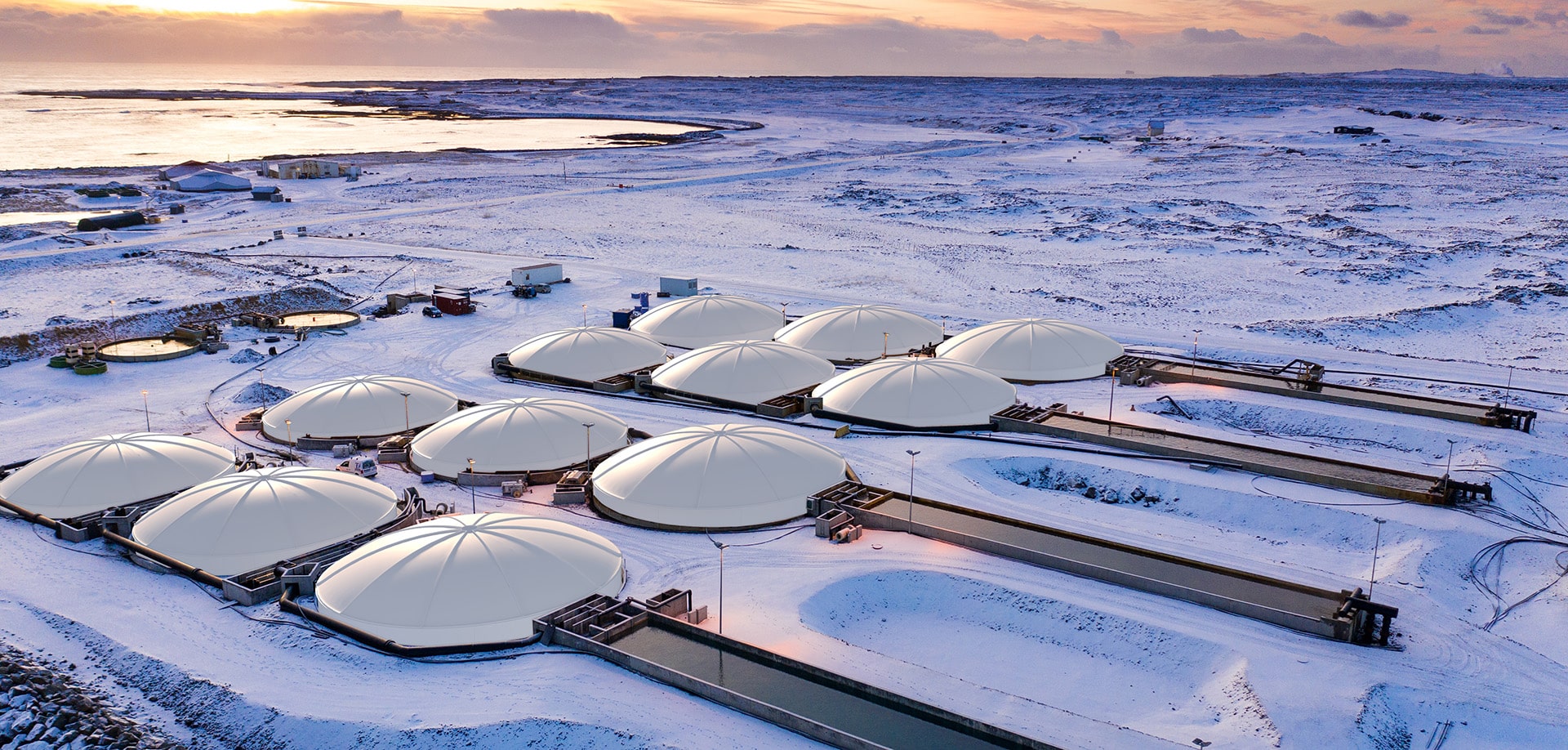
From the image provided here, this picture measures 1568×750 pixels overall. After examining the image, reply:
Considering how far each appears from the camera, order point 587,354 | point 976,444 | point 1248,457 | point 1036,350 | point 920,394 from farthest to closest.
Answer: point 587,354
point 1036,350
point 920,394
point 976,444
point 1248,457

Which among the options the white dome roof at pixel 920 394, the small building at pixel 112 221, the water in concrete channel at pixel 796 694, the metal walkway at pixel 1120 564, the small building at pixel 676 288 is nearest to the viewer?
the water in concrete channel at pixel 796 694

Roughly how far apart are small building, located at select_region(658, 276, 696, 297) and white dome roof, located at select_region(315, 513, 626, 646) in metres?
37.4

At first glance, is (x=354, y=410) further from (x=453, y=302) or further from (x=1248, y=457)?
(x=1248, y=457)

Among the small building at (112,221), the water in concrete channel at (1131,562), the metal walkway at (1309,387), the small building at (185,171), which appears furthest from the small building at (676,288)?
the small building at (185,171)

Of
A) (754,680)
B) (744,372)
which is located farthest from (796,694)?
(744,372)

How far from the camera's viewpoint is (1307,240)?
3184 inches

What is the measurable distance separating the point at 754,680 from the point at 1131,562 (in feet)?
41.6

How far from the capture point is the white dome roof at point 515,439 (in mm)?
39344

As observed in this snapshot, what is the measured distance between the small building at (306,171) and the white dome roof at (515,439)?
3551 inches

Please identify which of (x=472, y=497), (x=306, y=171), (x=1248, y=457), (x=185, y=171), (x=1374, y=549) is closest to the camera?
(x=1374, y=549)

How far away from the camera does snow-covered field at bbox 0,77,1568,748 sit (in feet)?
83.7

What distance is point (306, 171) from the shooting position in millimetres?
120188

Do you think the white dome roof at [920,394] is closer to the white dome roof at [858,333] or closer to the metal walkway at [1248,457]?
the metal walkway at [1248,457]

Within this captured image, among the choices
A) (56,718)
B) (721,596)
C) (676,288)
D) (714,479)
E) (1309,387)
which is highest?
(676,288)
